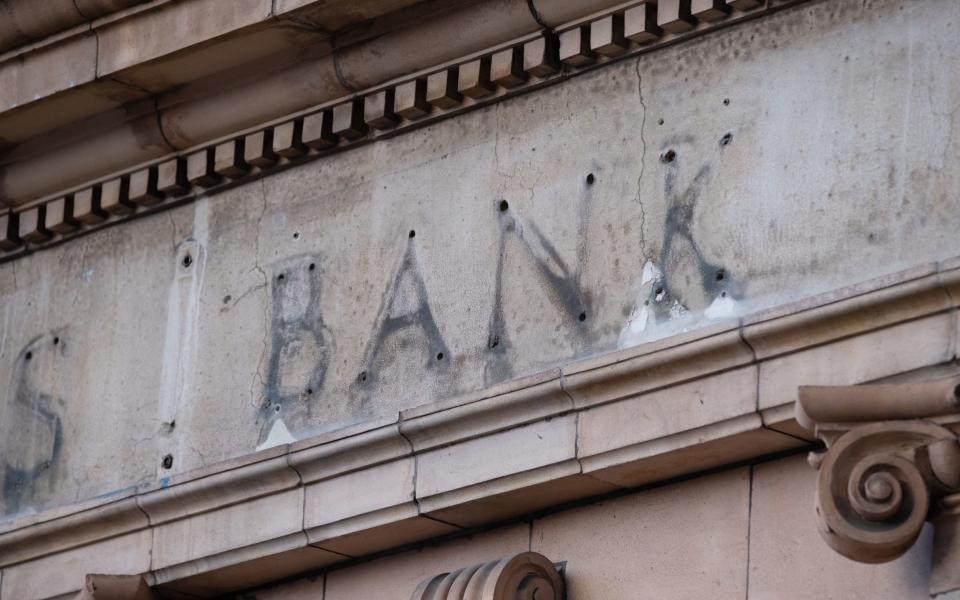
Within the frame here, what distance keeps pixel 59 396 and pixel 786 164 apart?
9.62 ft

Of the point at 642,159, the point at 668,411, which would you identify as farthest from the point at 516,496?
the point at 642,159

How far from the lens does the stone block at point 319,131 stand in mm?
7910

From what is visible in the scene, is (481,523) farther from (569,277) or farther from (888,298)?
(888,298)

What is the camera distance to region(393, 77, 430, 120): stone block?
769 centimetres

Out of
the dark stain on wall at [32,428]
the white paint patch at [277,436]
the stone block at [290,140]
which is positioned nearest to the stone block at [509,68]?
the stone block at [290,140]

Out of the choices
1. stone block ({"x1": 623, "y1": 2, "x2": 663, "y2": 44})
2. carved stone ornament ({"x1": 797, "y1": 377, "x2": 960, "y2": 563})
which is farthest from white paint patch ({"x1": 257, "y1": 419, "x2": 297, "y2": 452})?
carved stone ornament ({"x1": 797, "y1": 377, "x2": 960, "y2": 563})

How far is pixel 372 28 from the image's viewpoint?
7.75m

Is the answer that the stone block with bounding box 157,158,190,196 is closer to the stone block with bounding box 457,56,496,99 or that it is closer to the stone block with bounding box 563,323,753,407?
the stone block with bounding box 457,56,496,99

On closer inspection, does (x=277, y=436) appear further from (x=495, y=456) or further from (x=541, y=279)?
(x=541, y=279)

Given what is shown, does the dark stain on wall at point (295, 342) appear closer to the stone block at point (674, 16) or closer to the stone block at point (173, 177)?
the stone block at point (173, 177)

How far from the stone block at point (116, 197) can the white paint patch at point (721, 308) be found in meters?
2.55

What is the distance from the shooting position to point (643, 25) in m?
7.16

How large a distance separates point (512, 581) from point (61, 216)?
258 centimetres

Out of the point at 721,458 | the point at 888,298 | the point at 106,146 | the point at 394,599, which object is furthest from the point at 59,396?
the point at 888,298
